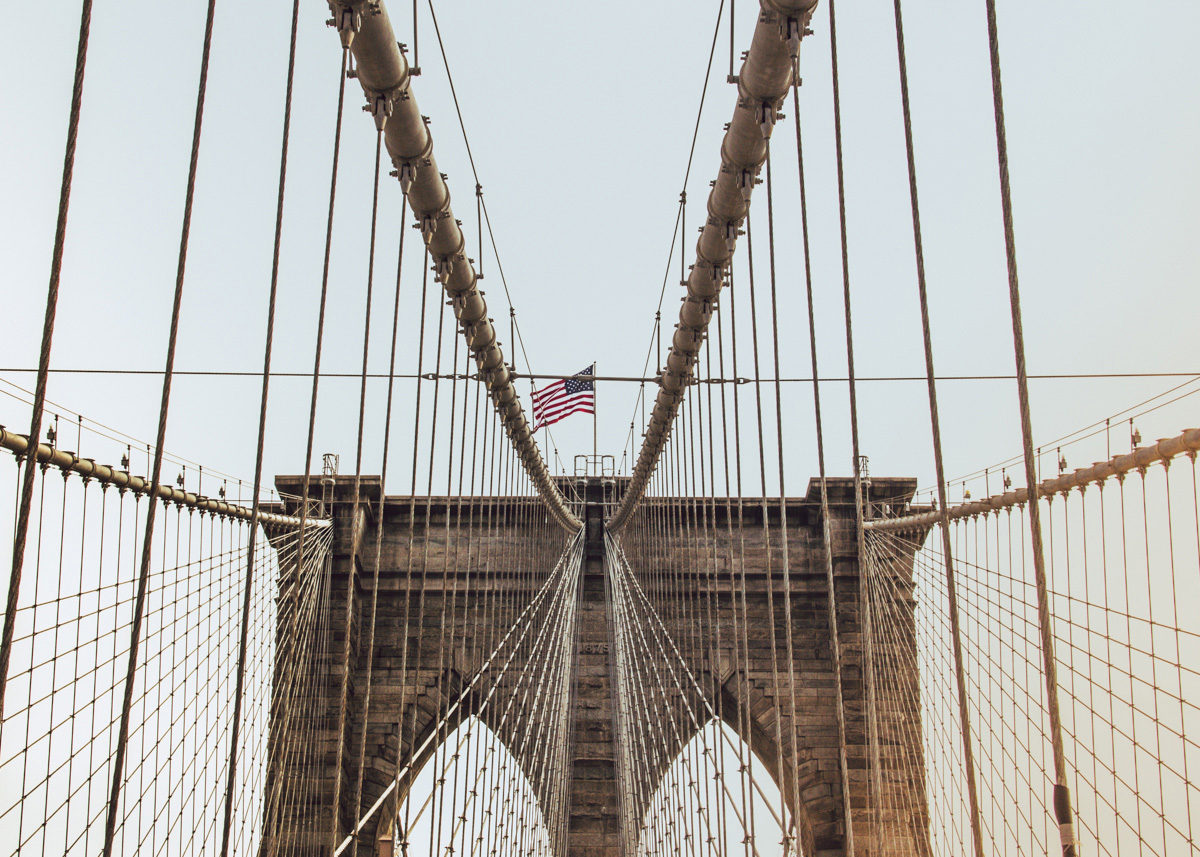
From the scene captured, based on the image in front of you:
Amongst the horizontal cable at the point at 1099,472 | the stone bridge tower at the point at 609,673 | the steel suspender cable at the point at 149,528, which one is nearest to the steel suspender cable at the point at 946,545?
the horizontal cable at the point at 1099,472

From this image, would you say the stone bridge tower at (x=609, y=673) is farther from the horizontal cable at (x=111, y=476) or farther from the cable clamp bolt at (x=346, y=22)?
the cable clamp bolt at (x=346, y=22)

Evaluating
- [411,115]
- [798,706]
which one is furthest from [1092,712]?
[798,706]

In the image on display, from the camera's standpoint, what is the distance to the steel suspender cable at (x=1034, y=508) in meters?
2.02

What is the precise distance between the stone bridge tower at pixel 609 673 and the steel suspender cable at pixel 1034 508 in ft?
39.9

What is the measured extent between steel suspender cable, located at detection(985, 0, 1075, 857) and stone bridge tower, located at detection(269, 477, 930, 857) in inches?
479

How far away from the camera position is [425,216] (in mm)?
6023

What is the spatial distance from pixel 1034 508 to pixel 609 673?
49.2 feet

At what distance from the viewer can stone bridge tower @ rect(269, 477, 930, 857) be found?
14.8m

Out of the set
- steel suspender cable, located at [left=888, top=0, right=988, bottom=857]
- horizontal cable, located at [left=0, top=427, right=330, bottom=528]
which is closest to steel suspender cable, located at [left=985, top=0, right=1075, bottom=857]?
steel suspender cable, located at [left=888, top=0, right=988, bottom=857]

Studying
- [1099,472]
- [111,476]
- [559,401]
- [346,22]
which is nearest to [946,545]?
[346,22]

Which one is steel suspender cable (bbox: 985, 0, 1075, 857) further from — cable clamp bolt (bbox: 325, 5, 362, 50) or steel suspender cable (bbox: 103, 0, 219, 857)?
cable clamp bolt (bbox: 325, 5, 362, 50)

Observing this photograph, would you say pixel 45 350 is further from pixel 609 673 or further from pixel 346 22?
pixel 609 673

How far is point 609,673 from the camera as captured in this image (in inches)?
652

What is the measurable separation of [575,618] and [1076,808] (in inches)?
427
